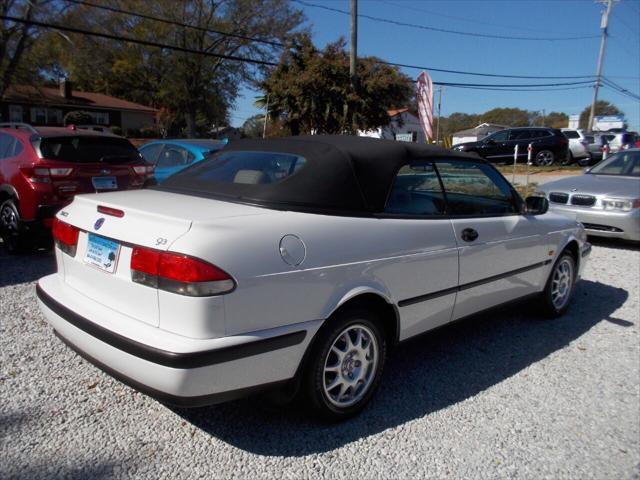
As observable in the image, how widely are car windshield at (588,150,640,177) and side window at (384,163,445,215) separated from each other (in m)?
6.76

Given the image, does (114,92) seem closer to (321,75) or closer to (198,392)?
(321,75)

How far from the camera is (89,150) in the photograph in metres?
6.30

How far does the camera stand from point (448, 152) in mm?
3646

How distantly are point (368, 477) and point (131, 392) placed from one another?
154cm

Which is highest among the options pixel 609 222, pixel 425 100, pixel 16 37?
pixel 16 37

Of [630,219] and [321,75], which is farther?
[321,75]

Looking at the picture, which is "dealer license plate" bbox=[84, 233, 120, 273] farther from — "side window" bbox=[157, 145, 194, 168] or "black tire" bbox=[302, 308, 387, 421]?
"side window" bbox=[157, 145, 194, 168]

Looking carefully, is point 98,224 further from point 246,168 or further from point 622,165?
point 622,165

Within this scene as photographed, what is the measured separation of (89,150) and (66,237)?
3.79 meters

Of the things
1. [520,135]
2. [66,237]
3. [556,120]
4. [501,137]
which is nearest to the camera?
[66,237]

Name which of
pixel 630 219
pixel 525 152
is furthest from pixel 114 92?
pixel 630 219

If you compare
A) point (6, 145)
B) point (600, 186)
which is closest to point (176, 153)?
point (6, 145)

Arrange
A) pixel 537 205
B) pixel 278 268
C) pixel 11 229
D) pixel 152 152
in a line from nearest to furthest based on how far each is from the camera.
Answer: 1. pixel 278 268
2. pixel 537 205
3. pixel 11 229
4. pixel 152 152

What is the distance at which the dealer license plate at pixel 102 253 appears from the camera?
8.32 ft
